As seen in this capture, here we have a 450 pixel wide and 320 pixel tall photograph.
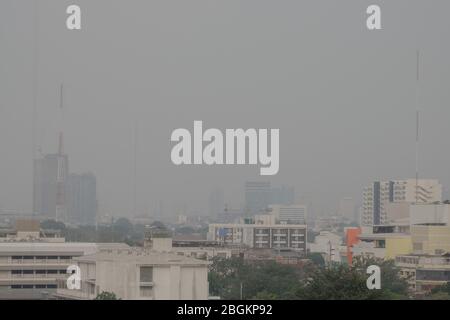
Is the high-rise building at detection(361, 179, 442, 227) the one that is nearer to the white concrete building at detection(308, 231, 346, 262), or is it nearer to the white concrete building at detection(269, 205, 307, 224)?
the white concrete building at detection(308, 231, 346, 262)

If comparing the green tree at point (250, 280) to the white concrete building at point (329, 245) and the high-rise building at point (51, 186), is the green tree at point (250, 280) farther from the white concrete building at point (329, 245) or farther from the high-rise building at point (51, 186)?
the white concrete building at point (329, 245)

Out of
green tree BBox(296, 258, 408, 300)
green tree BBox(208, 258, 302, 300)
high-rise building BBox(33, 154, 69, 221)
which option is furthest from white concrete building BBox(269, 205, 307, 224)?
green tree BBox(296, 258, 408, 300)

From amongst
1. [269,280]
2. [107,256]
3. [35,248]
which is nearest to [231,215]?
[269,280]

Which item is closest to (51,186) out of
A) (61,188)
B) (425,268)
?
(61,188)

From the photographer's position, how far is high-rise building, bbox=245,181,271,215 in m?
9.23

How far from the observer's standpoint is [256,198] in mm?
10930

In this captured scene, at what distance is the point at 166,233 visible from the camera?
1218cm

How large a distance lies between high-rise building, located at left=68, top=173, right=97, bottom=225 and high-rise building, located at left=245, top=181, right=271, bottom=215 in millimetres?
1311

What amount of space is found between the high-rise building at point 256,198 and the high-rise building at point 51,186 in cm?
156

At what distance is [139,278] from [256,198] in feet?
14.3

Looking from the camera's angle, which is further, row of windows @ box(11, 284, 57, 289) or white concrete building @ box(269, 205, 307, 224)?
white concrete building @ box(269, 205, 307, 224)
